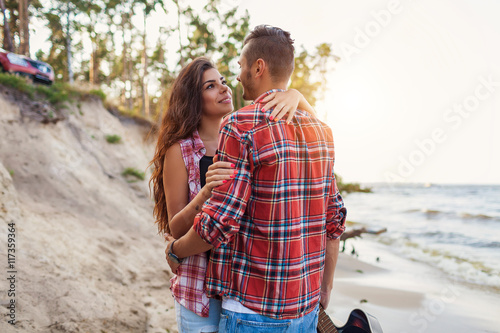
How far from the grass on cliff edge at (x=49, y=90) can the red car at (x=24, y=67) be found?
26.1 inches

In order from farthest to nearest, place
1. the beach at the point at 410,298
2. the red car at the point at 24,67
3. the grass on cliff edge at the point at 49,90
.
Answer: the red car at the point at 24,67 → the grass on cliff edge at the point at 49,90 → the beach at the point at 410,298

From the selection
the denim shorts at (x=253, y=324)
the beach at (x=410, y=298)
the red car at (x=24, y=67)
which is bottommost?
the beach at (x=410, y=298)

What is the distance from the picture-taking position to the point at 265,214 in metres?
1.62

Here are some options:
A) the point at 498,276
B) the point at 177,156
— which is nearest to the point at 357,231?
the point at 498,276

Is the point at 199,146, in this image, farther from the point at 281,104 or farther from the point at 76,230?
the point at 76,230

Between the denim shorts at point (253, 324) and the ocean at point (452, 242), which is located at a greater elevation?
the denim shorts at point (253, 324)

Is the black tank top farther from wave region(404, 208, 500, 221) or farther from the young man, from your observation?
wave region(404, 208, 500, 221)

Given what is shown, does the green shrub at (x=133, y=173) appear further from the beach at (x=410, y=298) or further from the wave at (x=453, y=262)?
the wave at (x=453, y=262)

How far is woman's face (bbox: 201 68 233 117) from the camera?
2398 millimetres

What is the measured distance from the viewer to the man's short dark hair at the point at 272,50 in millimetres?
1816

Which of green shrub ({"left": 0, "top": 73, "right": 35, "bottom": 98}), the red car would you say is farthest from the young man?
the red car

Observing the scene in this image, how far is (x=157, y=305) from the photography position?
547 cm

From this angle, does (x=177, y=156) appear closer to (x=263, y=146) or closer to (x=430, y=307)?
(x=263, y=146)

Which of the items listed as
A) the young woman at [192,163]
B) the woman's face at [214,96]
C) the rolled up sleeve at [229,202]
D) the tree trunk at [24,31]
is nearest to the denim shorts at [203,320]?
the young woman at [192,163]
